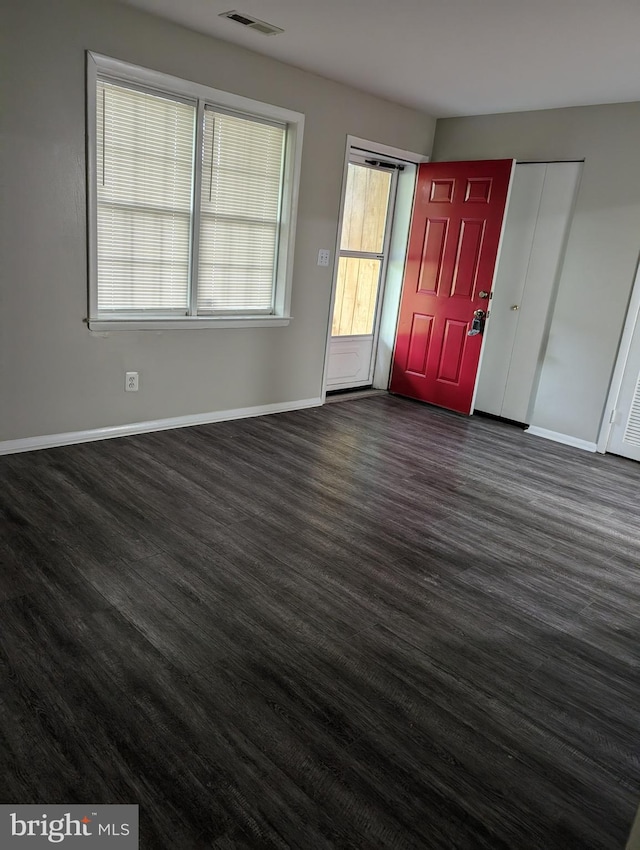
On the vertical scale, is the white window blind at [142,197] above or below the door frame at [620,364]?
above

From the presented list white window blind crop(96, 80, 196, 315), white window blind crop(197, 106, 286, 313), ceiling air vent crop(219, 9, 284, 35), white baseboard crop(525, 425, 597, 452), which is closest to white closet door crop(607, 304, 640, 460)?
white baseboard crop(525, 425, 597, 452)

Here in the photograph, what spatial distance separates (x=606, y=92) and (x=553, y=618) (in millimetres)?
3625

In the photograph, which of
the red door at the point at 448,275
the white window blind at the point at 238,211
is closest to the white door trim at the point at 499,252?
the red door at the point at 448,275

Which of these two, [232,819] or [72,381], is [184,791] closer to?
[232,819]

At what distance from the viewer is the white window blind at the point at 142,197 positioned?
3.65 meters

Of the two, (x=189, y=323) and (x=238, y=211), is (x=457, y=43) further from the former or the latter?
(x=189, y=323)

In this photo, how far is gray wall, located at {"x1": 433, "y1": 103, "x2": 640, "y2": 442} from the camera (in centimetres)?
450

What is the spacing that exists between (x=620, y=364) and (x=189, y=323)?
321cm

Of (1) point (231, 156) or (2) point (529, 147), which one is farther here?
(2) point (529, 147)

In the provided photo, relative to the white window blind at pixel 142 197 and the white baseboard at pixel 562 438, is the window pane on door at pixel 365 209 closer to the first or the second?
the white window blind at pixel 142 197

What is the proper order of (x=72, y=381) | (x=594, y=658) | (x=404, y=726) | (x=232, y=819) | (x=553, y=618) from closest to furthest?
(x=232, y=819) → (x=404, y=726) → (x=594, y=658) → (x=553, y=618) → (x=72, y=381)

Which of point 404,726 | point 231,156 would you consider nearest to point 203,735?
point 404,726

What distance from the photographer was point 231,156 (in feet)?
13.9

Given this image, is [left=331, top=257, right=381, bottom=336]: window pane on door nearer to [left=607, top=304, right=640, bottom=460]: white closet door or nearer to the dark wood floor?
the dark wood floor
